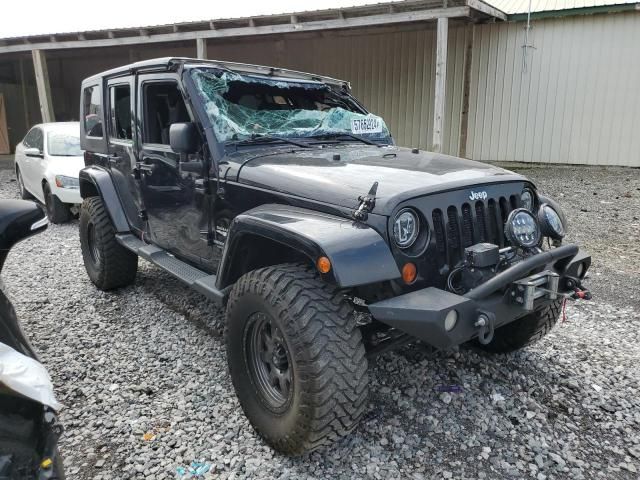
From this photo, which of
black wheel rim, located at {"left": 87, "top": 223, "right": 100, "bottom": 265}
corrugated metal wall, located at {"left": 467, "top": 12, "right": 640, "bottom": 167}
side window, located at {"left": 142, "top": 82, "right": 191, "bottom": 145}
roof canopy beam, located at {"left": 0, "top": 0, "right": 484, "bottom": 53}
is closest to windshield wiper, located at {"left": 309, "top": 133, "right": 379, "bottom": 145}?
side window, located at {"left": 142, "top": 82, "right": 191, "bottom": 145}

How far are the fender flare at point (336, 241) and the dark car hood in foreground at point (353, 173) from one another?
0.15 meters

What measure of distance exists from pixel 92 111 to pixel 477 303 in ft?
14.5

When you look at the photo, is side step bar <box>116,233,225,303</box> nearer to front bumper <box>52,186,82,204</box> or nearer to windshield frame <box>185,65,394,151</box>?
windshield frame <box>185,65,394,151</box>

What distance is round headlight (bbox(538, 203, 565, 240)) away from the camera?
2.80 m

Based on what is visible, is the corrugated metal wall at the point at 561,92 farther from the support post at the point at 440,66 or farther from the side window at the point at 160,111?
the side window at the point at 160,111

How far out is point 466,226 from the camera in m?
2.69

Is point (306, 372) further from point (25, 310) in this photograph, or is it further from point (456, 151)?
point (456, 151)

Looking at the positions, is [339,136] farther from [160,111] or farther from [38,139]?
[38,139]

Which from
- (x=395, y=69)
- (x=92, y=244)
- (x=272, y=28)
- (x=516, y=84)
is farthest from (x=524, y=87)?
(x=92, y=244)

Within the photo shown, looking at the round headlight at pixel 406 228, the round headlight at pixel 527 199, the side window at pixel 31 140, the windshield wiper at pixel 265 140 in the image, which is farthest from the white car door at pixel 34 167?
the round headlight at pixel 527 199

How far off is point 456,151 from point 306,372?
1107cm

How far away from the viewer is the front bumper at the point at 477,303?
7.16 ft

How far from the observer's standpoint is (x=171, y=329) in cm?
405

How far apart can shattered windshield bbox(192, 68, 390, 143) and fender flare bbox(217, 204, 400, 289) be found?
1006 mm
